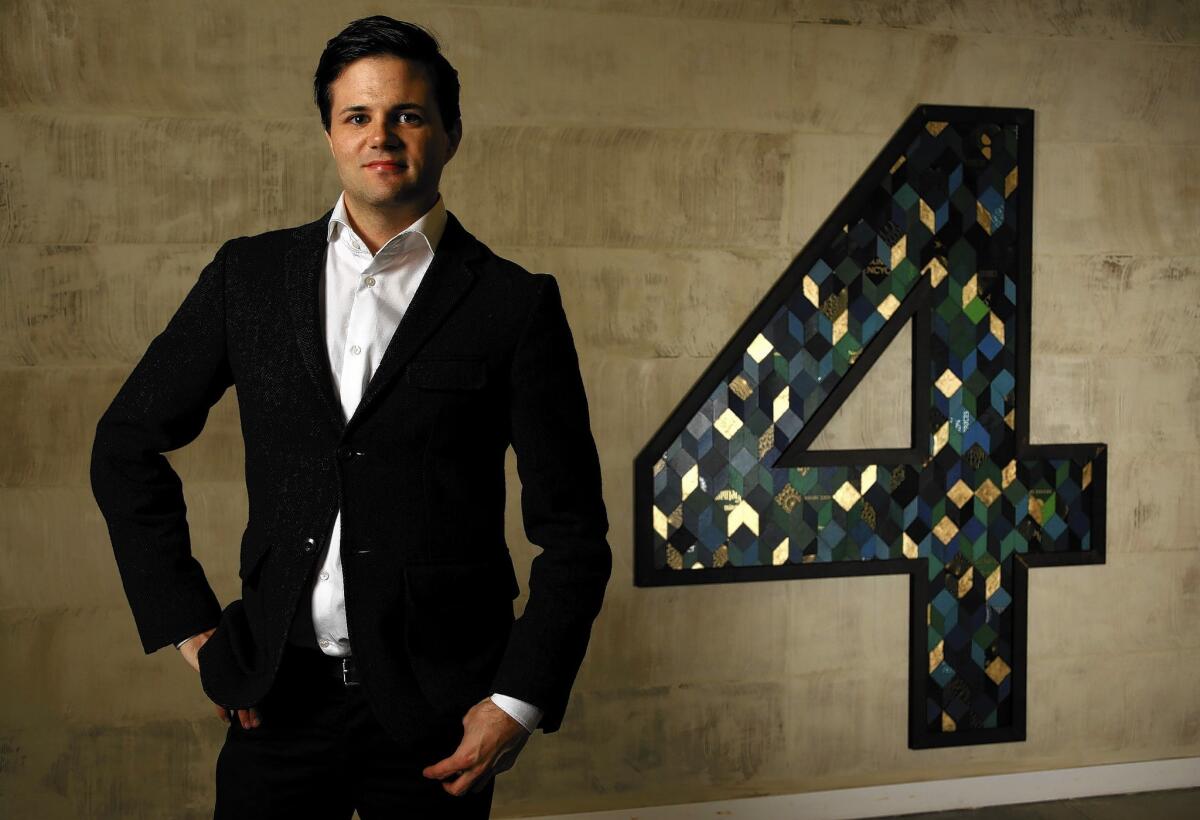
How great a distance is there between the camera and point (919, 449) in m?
2.76

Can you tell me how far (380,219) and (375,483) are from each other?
32 cm

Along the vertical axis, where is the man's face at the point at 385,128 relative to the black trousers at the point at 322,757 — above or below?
above

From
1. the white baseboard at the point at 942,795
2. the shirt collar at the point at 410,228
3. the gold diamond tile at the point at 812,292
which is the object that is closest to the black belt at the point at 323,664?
the shirt collar at the point at 410,228

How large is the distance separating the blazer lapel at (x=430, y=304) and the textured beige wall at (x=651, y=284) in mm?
1191

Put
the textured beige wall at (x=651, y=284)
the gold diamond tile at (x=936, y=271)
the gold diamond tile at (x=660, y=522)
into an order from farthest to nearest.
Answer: the gold diamond tile at (x=936, y=271) → the gold diamond tile at (x=660, y=522) → the textured beige wall at (x=651, y=284)

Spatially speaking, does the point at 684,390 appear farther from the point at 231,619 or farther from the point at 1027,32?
the point at 231,619

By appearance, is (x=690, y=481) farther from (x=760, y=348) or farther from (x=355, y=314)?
(x=355, y=314)

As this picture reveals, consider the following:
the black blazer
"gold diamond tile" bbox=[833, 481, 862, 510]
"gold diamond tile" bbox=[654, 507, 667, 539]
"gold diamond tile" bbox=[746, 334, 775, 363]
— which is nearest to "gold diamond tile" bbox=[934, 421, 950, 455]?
"gold diamond tile" bbox=[833, 481, 862, 510]

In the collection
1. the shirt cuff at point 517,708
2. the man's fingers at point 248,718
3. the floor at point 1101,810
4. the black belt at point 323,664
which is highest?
the black belt at point 323,664

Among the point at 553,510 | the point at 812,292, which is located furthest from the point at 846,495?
the point at 553,510

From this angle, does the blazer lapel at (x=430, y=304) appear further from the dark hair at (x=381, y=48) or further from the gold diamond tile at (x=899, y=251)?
the gold diamond tile at (x=899, y=251)

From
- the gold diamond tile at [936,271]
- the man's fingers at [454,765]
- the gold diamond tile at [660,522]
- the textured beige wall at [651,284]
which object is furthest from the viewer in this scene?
the gold diamond tile at [936,271]

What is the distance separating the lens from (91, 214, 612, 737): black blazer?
4.17ft

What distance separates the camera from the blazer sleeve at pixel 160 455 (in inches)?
52.8
